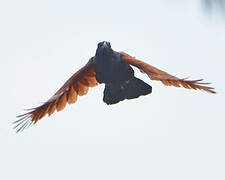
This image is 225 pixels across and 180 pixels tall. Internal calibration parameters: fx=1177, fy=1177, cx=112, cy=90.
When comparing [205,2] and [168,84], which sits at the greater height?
[205,2]

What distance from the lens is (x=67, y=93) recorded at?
12.0 m

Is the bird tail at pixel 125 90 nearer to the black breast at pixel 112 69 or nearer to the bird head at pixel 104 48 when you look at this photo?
the black breast at pixel 112 69

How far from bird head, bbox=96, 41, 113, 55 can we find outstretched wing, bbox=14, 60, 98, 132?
303 mm

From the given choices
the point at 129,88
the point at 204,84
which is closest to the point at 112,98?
the point at 129,88

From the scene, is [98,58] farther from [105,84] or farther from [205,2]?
[205,2]

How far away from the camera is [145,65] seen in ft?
39.2

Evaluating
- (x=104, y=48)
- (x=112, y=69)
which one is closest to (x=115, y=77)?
(x=112, y=69)

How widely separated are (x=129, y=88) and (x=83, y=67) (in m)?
0.54

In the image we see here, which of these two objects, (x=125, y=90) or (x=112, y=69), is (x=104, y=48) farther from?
(x=125, y=90)

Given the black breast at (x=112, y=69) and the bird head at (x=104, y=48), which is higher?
the bird head at (x=104, y=48)

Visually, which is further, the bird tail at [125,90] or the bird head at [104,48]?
the bird tail at [125,90]

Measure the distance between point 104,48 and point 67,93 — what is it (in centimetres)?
65

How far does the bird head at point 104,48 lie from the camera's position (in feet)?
38.5

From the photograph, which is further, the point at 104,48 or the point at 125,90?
the point at 125,90
